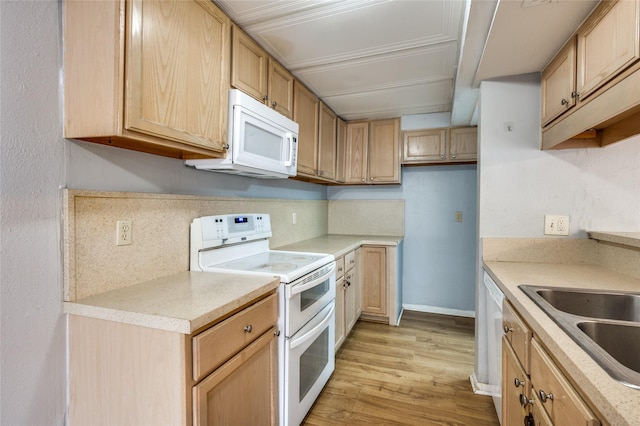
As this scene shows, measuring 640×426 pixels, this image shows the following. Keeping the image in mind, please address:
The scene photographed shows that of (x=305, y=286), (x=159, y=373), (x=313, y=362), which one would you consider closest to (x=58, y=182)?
(x=159, y=373)

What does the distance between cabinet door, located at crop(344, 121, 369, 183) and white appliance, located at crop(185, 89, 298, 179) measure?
56.3 inches

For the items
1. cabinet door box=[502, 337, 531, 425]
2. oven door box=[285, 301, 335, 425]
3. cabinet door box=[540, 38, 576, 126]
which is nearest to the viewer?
cabinet door box=[502, 337, 531, 425]

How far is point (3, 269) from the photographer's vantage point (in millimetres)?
971

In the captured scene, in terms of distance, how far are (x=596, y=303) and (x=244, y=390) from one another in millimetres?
1434

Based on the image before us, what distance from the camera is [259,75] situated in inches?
70.7

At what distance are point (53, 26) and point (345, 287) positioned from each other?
2.26 m

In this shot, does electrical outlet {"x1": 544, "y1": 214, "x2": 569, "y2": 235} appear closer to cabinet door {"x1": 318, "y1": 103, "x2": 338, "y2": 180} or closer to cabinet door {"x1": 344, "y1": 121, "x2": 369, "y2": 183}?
cabinet door {"x1": 318, "y1": 103, "x2": 338, "y2": 180}

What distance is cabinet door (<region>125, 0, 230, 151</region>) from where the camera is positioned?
3.50ft

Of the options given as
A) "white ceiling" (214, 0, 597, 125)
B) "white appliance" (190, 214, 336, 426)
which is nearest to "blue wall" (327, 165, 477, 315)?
"white ceiling" (214, 0, 597, 125)

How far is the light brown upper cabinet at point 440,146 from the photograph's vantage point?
310 cm

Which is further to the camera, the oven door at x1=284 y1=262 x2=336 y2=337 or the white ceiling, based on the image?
the oven door at x1=284 y1=262 x2=336 y2=337

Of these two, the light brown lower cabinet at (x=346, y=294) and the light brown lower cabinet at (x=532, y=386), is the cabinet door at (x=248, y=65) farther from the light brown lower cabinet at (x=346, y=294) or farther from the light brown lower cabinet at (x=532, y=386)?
the light brown lower cabinet at (x=532, y=386)

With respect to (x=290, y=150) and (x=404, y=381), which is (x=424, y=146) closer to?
(x=290, y=150)

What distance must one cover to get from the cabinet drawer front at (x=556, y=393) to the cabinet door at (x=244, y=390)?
1010 mm
